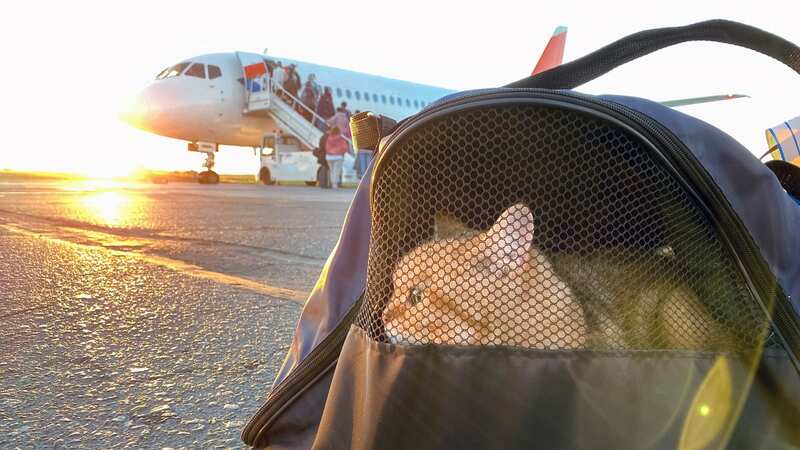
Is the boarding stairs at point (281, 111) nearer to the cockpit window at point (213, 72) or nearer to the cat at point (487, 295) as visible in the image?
the cockpit window at point (213, 72)

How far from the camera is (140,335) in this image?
950 millimetres

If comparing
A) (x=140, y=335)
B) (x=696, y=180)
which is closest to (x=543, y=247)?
(x=696, y=180)

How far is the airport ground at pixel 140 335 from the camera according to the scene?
635mm

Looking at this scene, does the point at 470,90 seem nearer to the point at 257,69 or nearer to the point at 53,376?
the point at 53,376

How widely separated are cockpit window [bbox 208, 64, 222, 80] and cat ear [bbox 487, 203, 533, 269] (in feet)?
35.4

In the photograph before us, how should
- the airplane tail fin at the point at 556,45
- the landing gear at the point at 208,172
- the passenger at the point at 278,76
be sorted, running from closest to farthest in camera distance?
→ the landing gear at the point at 208,172 → the passenger at the point at 278,76 → the airplane tail fin at the point at 556,45

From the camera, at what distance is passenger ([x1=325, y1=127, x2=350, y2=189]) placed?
999cm


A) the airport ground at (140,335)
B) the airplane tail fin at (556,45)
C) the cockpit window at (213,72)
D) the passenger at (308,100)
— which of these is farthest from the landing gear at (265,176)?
the airport ground at (140,335)

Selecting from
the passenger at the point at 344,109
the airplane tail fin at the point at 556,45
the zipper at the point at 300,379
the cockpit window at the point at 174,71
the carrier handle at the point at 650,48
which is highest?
the airplane tail fin at the point at 556,45

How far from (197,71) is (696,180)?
35.8 ft

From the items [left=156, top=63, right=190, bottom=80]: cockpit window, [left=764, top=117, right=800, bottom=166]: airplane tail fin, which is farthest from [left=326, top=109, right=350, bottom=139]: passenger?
[left=764, top=117, right=800, bottom=166]: airplane tail fin

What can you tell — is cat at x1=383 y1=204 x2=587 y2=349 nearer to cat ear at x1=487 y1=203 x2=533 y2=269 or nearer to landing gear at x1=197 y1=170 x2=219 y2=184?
cat ear at x1=487 y1=203 x2=533 y2=269

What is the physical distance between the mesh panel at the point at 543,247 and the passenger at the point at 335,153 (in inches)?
376

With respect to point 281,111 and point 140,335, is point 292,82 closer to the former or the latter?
point 281,111
